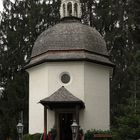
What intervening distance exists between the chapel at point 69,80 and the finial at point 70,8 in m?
1.61

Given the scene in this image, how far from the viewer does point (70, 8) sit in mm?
31297

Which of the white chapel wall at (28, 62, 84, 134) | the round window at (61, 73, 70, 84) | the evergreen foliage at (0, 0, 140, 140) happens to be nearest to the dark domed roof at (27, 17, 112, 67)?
the white chapel wall at (28, 62, 84, 134)

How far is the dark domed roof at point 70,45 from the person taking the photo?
2808 centimetres

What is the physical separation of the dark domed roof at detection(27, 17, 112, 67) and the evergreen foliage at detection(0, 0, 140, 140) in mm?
8757

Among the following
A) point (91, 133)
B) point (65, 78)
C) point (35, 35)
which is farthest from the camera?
point (35, 35)

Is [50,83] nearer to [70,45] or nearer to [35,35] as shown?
[70,45]

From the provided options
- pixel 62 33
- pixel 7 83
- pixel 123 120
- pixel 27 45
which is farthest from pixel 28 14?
pixel 123 120

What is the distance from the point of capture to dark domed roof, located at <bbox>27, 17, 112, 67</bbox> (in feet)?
92.1

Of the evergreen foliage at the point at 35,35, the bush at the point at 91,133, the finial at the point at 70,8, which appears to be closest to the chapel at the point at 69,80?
the bush at the point at 91,133

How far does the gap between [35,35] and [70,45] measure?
14.2 m

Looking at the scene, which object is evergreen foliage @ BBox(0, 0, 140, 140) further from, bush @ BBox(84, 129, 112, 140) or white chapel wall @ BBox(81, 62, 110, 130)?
bush @ BBox(84, 129, 112, 140)

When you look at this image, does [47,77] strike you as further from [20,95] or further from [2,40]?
[2,40]

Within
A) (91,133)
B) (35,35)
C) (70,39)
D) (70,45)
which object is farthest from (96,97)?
(35,35)

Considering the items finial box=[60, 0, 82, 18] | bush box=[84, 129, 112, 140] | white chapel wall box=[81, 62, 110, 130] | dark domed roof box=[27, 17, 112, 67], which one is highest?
finial box=[60, 0, 82, 18]
